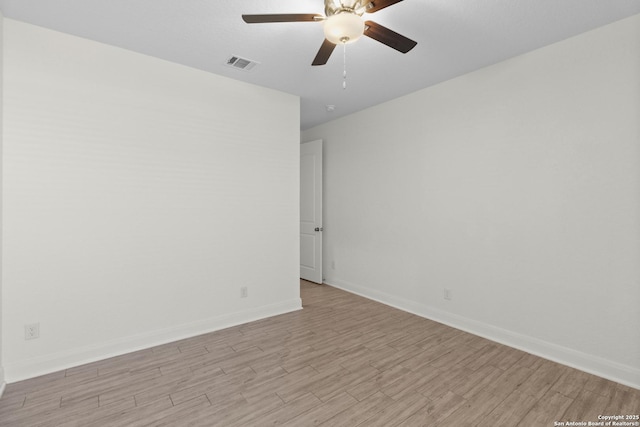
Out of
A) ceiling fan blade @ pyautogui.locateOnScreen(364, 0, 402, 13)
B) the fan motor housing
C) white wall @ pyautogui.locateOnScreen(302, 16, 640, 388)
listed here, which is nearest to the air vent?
the fan motor housing

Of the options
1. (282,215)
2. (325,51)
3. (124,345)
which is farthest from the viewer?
(282,215)

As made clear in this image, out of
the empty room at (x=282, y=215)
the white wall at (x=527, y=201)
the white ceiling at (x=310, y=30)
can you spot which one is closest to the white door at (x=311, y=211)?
the white wall at (x=527, y=201)

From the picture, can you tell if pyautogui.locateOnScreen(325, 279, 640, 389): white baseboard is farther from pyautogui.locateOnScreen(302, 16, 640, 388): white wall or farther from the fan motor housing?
the fan motor housing

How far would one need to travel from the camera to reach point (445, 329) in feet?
10.6

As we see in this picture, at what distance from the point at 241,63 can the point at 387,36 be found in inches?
62.7

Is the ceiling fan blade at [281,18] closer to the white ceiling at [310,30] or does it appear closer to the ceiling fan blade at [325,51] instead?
the ceiling fan blade at [325,51]

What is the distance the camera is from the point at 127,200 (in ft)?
8.99

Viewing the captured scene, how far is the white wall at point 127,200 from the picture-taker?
233 centimetres

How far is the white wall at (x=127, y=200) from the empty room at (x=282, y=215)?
0.05 feet

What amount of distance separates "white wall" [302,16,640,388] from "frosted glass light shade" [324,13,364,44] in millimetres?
1956

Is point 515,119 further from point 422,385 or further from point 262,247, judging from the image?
point 262,247

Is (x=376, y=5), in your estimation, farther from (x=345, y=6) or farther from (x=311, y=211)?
(x=311, y=211)

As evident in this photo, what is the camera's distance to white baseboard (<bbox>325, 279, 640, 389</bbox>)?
7.49 feet

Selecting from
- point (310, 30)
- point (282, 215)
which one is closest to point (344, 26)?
point (310, 30)
